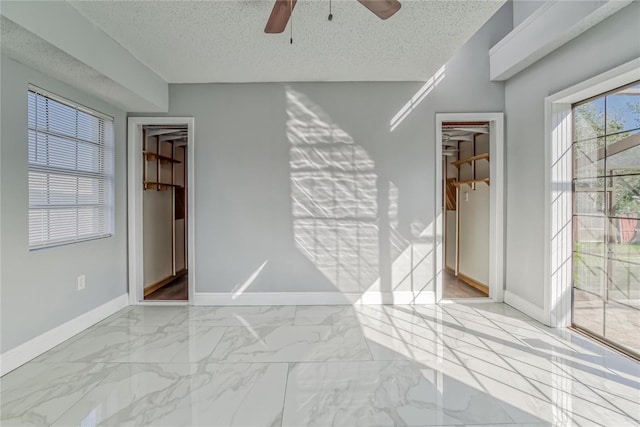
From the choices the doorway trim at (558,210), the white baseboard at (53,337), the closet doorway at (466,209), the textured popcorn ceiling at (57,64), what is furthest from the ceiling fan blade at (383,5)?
the white baseboard at (53,337)

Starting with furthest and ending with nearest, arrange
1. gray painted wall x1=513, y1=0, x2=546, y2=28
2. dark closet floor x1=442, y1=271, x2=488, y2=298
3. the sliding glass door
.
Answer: dark closet floor x1=442, y1=271, x2=488, y2=298 < gray painted wall x1=513, y1=0, x2=546, y2=28 < the sliding glass door

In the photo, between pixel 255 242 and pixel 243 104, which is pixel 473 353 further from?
pixel 243 104

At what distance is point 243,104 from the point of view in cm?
369

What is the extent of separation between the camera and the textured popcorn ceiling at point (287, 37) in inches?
91.5

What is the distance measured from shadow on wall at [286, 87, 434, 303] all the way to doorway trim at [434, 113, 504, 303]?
116 millimetres

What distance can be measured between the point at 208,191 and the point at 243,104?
3.58ft

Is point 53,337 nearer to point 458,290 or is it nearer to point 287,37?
point 287,37

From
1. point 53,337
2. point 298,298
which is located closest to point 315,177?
point 298,298

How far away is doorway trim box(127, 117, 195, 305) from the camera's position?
3682 millimetres

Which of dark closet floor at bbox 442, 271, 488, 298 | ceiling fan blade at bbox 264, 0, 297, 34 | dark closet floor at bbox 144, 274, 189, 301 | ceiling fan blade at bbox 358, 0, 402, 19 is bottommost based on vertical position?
dark closet floor at bbox 144, 274, 189, 301

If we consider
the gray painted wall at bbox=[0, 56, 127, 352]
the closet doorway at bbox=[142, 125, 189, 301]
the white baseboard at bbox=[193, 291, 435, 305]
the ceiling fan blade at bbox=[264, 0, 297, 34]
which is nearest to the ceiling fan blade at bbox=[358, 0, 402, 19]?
the ceiling fan blade at bbox=[264, 0, 297, 34]

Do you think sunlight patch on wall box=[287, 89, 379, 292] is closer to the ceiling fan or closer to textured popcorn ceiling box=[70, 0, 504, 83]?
textured popcorn ceiling box=[70, 0, 504, 83]

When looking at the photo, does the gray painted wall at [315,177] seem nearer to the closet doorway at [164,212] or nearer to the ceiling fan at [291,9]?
the closet doorway at [164,212]

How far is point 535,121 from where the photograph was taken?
3166mm
